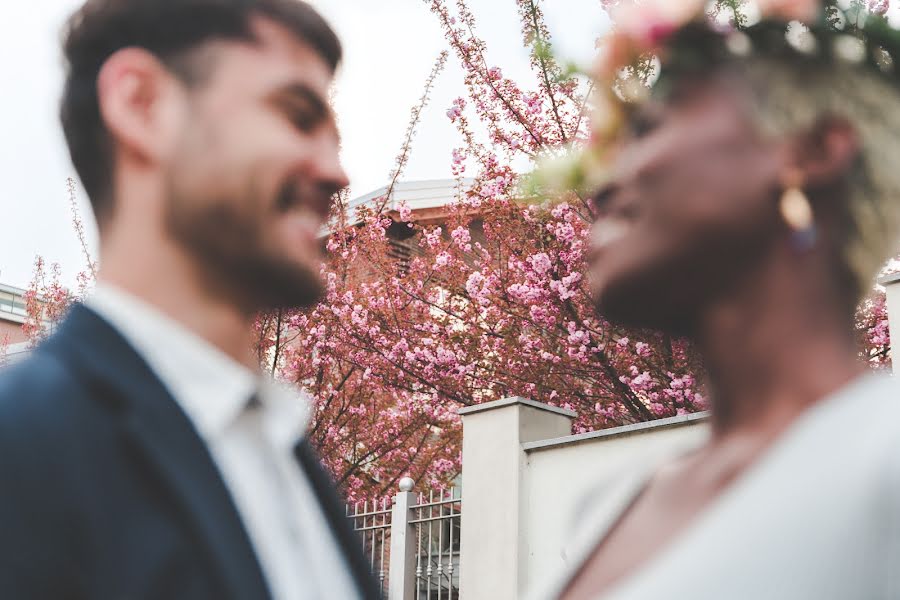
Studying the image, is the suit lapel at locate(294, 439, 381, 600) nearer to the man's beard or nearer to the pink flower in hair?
the man's beard

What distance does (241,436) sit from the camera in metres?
1.28

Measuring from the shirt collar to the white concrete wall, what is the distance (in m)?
5.12

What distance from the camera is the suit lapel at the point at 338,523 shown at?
1373 millimetres

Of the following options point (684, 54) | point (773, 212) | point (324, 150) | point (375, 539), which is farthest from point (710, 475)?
point (375, 539)

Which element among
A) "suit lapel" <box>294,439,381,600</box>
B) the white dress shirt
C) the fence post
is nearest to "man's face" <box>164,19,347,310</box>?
the white dress shirt

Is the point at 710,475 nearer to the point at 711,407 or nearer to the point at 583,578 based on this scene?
the point at 711,407

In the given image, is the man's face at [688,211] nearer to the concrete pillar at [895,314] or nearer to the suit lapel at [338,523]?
the suit lapel at [338,523]

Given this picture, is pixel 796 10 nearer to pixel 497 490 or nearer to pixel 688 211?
pixel 688 211

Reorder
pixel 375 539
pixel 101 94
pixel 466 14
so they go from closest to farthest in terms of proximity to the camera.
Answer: pixel 101 94, pixel 375 539, pixel 466 14

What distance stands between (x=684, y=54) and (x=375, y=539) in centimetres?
848

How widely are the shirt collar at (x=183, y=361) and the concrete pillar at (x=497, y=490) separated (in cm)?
618

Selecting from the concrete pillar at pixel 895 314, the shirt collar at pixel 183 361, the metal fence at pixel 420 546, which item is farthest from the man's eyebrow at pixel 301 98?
the metal fence at pixel 420 546

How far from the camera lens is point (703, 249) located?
3.63ft

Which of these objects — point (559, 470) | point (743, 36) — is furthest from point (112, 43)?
point (559, 470)
